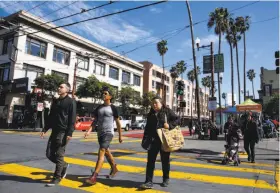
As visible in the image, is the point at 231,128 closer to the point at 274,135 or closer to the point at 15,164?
the point at 15,164

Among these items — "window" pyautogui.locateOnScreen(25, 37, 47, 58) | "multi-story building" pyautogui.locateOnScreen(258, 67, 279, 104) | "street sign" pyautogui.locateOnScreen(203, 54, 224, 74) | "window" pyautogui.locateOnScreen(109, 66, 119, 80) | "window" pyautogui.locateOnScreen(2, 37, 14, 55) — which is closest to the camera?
"street sign" pyautogui.locateOnScreen(203, 54, 224, 74)

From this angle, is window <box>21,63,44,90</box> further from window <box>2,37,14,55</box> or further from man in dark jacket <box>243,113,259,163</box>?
man in dark jacket <box>243,113,259,163</box>

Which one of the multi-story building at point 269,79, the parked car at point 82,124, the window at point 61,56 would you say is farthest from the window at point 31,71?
the multi-story building at point 269,79

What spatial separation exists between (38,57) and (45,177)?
27361 millimetres

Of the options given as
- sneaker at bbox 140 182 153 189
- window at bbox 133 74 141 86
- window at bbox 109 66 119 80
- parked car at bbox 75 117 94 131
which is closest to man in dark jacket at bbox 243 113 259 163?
sneaker at bbox 140 182 153 189

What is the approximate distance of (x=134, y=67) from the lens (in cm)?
4925

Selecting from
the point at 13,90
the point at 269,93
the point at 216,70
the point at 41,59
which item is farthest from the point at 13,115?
the point at 269,93

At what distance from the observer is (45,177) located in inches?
196

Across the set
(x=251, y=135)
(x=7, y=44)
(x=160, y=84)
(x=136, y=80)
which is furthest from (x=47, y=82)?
(x=160, y=84)

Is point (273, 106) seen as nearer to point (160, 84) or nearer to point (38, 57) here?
point (160, 84)

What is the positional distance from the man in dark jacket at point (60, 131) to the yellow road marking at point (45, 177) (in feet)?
1.02

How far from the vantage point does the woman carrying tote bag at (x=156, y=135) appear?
4.50 metres

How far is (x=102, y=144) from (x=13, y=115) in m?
25.7

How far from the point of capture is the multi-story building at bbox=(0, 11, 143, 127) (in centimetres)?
2667
